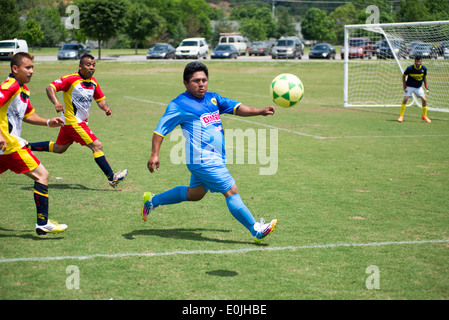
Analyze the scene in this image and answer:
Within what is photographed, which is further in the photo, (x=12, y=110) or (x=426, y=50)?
(x=426, y=50)

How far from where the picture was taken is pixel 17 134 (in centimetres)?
610

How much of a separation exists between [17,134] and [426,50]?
61.6 ft

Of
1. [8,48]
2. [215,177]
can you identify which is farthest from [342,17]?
[215,177]

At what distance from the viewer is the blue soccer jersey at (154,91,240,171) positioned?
229 inches

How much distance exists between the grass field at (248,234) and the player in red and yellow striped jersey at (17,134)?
0.35 metres

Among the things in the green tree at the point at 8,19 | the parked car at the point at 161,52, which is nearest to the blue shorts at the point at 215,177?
the green tree at the point at 8,19

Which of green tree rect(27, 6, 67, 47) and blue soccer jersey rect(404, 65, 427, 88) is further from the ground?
green tree rect(27, 6, 67, 47)

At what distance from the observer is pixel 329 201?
307 inches

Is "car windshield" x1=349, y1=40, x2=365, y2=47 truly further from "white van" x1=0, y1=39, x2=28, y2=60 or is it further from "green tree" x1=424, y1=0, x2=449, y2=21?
"white van" x1=0, y1=39, x2=28, y2=60

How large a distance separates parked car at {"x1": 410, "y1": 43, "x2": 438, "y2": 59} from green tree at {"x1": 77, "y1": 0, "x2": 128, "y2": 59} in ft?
116

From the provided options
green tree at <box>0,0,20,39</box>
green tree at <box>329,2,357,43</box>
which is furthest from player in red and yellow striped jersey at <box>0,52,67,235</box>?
green tree at <box>329,2,357,43</box>

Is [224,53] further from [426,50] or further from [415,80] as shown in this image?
[415,80]
